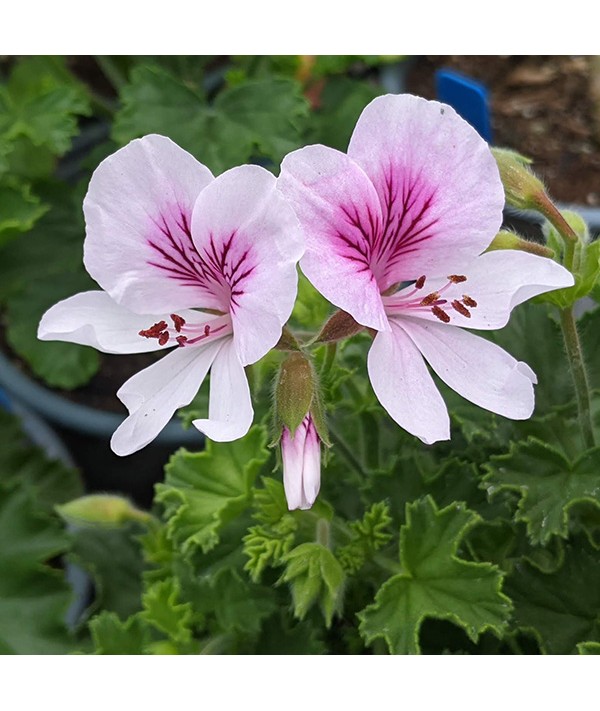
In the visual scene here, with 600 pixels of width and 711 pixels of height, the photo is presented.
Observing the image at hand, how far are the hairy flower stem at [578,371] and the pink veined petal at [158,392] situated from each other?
1.18 ft

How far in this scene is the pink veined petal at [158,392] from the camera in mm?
888

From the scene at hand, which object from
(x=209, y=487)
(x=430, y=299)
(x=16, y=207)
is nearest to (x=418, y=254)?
(x=430, y=299)

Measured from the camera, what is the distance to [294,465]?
0.87 meters

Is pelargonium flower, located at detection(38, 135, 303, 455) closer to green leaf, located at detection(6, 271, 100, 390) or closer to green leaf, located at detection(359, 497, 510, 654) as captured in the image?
green leaf, located at detection(359, 497, 510, 654)

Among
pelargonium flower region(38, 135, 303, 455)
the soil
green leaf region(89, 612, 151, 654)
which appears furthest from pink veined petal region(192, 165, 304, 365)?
the soil

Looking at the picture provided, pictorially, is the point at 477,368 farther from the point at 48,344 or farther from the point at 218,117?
the point at 48,344

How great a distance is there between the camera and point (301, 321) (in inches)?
48.3

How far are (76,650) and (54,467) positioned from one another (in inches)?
21.9

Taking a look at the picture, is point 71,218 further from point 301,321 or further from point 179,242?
point 179,242

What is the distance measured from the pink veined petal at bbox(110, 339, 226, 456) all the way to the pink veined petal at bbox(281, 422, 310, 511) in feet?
0.31

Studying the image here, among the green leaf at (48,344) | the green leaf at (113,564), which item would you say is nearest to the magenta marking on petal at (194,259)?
the green leaf at (113,564)

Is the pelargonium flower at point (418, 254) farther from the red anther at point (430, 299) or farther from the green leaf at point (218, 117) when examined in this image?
the green leaf at point (218, 117)

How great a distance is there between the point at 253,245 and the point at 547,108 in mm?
1667

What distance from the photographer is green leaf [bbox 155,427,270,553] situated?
3.81ft
